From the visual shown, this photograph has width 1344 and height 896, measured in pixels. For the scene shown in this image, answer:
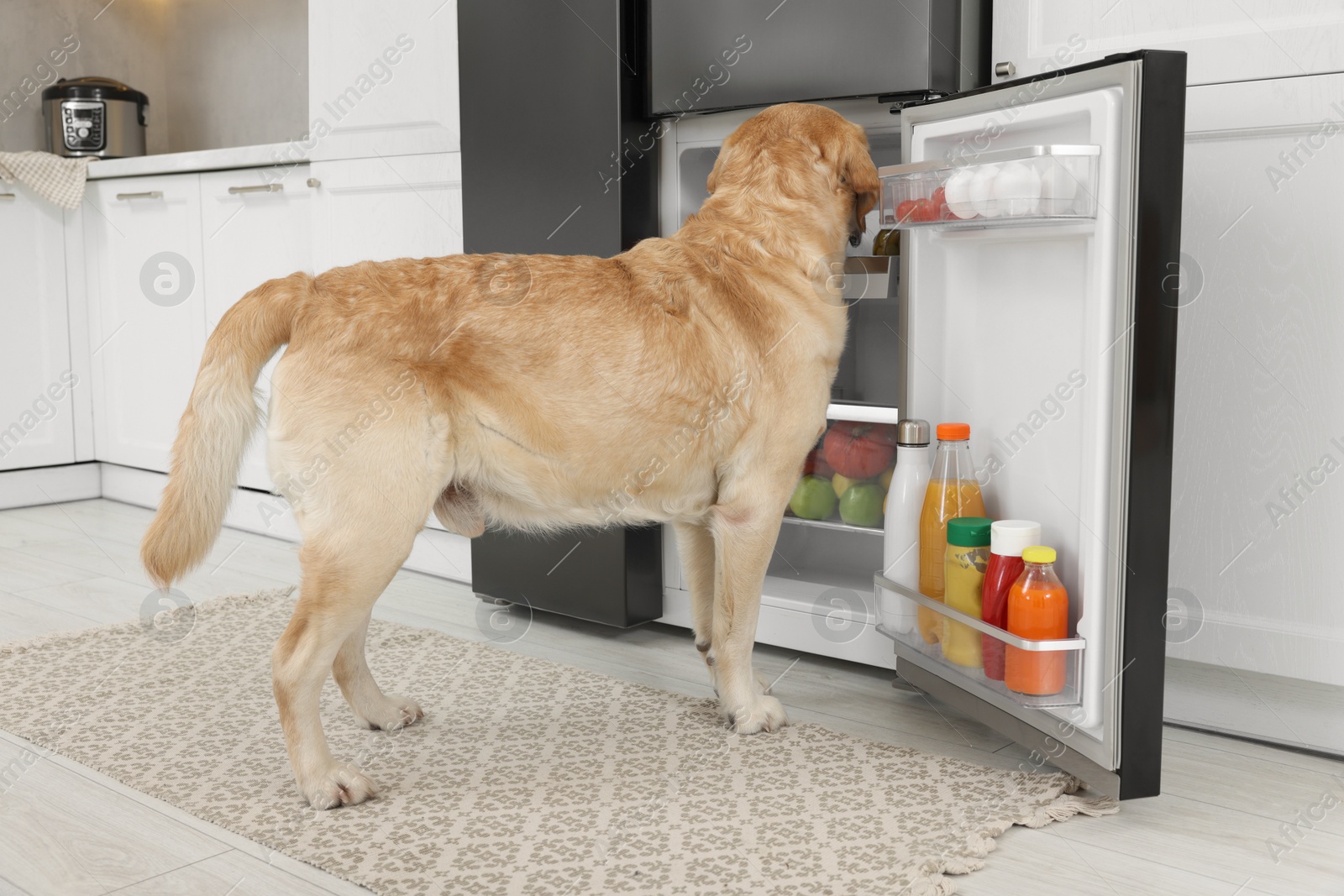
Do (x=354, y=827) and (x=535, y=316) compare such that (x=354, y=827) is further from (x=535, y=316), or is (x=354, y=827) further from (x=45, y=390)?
(x=45, y=390)

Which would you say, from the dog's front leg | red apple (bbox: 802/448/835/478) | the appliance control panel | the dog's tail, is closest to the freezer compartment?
the dog's front leg

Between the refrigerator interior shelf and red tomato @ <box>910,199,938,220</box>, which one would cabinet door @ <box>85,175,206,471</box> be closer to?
the refrigerator interior shelf

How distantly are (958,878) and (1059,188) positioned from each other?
3.32ft

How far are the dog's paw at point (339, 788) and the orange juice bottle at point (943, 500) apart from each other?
1048 mm

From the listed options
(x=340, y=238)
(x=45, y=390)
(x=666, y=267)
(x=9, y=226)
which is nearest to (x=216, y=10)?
(x=9, y=226)

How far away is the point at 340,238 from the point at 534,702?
1695 millimetres

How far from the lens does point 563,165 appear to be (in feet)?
8.34

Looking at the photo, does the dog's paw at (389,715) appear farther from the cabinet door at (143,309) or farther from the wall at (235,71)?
the wall at (235,71)

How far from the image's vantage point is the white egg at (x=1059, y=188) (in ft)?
5.44

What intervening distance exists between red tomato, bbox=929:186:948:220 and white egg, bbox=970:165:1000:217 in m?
0.08

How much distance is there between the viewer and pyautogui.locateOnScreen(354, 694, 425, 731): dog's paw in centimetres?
205

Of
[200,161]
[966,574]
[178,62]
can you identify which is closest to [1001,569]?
[966,574]

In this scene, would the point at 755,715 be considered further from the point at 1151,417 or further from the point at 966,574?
the point at 1151,417

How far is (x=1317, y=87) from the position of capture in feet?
5.97
